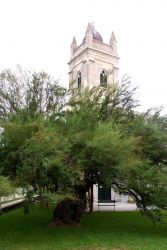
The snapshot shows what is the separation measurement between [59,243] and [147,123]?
23.3ft

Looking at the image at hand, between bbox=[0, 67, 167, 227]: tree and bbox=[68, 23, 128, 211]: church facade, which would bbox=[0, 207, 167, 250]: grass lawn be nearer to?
bbox=[0, 67, 167, 227]: tree

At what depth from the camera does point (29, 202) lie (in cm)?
1338

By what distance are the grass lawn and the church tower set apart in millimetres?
26816

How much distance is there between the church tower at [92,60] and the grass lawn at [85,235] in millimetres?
26816

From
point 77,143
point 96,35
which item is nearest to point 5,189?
point 77,143

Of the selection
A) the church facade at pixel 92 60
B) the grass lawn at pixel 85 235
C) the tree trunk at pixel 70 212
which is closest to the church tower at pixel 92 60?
the church facade at pixel 92 60

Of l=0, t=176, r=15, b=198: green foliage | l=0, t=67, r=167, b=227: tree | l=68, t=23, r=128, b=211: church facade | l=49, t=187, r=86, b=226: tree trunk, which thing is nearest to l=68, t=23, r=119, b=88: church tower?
l=68, t=23, r=128, b=211: church facade

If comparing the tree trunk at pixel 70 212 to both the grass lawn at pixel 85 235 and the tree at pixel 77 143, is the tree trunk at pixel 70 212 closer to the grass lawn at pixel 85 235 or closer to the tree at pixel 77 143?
the tree at pixel 77 143

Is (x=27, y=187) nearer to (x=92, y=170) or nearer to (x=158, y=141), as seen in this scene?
(x=92, y=170)

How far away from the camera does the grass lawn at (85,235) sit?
12562mm

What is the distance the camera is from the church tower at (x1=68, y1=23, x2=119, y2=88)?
144ft

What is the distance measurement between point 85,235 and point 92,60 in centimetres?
3241

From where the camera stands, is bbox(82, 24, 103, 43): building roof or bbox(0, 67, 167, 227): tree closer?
bbox(0, 67, 167, 227): tree

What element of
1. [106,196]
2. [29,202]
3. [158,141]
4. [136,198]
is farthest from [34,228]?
[106,196]
